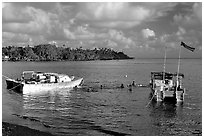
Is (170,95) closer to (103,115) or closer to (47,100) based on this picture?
(103,115)

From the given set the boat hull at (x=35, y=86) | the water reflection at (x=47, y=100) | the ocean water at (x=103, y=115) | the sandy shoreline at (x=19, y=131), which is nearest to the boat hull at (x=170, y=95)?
the ocean water at (x=103, y=115)

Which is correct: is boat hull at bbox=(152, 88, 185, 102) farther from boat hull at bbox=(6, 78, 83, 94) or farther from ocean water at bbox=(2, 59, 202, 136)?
boat hull at bbox=(6, 78, 83, 94)

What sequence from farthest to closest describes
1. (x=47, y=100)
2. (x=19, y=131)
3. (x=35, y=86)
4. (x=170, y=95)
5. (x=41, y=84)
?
(x=41, y=84) < (x=35, y=86) < (x=47, y=100) < (x=170, y=95) < (x=19, y=131)

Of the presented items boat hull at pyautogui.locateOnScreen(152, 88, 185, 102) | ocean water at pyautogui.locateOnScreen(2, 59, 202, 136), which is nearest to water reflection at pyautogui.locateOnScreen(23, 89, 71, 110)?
ocean water at pyautogui.locateOnScreen(2, 59, 202, 136)

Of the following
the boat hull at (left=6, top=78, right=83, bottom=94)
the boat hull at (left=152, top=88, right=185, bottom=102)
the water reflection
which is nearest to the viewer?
the water reflection

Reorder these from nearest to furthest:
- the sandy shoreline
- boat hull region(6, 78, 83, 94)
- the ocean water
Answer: the sandy shoreline < the ocean water < boat hull region(6, 78, 83, 94)

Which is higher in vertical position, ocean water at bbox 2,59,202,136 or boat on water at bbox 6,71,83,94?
boat on water at bbox 6,71,83,94

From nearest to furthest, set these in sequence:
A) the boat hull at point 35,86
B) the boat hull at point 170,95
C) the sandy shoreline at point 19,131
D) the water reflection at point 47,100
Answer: the sandy shoreline at point 19,131
the water reflection at point 47,100
the boat hull at point 170,95
the boat hull at point 35,86

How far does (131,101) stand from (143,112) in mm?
7463

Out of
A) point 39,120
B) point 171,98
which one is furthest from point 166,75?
point 39,120

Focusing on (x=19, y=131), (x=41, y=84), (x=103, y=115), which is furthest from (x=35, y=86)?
(x=19, y=131)

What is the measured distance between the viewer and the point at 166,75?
42625mm

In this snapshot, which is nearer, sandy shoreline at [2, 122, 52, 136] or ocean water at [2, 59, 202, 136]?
sandy shoreline at [2, 122, 52, 136]

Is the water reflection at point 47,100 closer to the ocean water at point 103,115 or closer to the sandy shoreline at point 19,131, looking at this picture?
the ocean water at point 103,115
